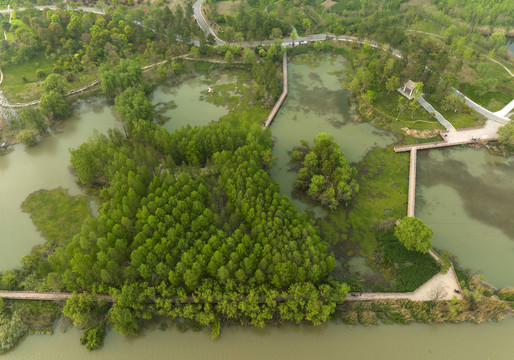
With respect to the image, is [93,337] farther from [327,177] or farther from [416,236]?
[416,236]

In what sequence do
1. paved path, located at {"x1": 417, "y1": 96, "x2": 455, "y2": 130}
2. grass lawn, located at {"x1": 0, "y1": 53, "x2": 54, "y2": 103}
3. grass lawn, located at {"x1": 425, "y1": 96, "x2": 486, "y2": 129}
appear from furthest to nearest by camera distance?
grass lawn, located at {"x1": 0, "y1": 53, "x2": 54, "y2": 103}
grass lawn, located at {"x1": 425, "y1": 96, "x2": 486, "y2": 129}
paved path, located at {"x1": 417, "y1": 96, "x2": 455, "y2": 130}

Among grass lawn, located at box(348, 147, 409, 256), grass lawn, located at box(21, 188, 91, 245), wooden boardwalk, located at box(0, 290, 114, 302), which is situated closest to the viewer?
wooden boardwalk, located at box(0, 290, 114, 302)

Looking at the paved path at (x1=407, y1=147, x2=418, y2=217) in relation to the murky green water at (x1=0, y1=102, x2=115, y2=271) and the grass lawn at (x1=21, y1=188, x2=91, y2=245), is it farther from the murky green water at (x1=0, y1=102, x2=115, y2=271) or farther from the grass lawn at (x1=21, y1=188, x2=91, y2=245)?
the murky green water at (x1=0, y1=102, x2=115, y2=271)

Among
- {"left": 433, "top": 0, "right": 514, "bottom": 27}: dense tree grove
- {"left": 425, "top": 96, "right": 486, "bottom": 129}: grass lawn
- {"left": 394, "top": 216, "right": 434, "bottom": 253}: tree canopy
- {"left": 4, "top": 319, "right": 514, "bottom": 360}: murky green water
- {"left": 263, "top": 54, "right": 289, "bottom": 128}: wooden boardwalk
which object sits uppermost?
{"left": 433, "top": 0, "right": 514, "bottom": 27}: dense tree grove

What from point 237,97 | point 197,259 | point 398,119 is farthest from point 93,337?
point 398,119

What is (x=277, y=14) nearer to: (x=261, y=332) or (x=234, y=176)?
(x=234, y=176)

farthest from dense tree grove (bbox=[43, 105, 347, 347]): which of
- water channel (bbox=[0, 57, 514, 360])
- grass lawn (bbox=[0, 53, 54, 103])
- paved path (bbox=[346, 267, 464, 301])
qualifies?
grass lawn (bbox=[0, 53, 54, 103])

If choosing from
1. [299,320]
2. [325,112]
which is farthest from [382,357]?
[325,112]
